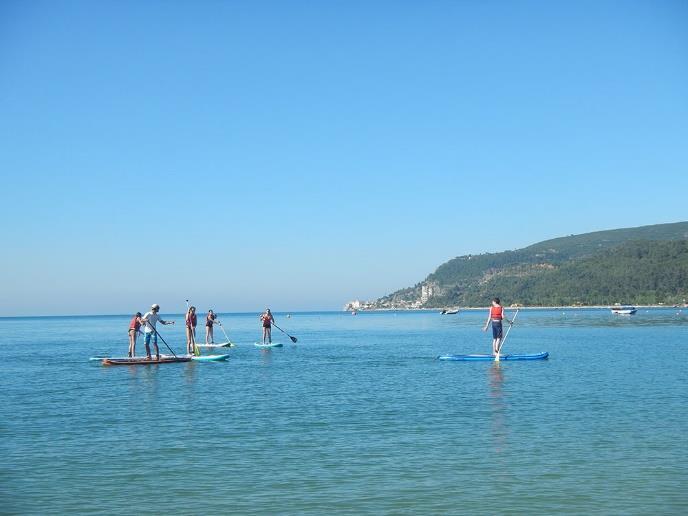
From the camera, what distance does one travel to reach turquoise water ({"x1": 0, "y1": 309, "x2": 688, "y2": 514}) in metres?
12.1

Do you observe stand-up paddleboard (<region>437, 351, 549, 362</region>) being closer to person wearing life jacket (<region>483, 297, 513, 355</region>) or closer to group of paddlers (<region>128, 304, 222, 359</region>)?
person wearing life jacket (<region>483, 297, 513, 355</region>)

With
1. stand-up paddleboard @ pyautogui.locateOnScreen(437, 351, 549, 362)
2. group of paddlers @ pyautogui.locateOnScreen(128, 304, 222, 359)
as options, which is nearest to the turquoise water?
group of paddlers @ pyautogui.locateOnScreen(128, 304, 222, 359)

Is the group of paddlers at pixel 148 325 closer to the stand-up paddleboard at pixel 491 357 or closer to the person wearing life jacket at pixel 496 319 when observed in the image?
the stand-up paddleboard at pixel 491 357

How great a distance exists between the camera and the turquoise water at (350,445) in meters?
12.1

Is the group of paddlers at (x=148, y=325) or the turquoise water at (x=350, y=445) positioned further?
the group of paddlers at (x=148, y=325)

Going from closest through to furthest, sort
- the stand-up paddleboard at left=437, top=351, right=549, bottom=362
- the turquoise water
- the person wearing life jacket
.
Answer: the turquoise water
the person wearing life jacket
the stand-up paddleboard at left=437, top=351, right=549, bottom=362

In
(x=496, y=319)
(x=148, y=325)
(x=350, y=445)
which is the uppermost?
(x=148, y=325)

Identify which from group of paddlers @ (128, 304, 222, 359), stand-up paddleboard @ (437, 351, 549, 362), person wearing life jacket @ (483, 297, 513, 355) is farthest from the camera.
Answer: stand-up paddleboard @ (437, 351, 549, 362)

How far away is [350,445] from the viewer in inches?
624

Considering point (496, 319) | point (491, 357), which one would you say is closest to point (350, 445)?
point (496, 319)

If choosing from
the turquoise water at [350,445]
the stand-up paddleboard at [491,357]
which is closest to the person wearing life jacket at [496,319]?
the stand-up paddleboard at [491,357]

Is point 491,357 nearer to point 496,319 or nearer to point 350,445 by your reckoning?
point 496,319

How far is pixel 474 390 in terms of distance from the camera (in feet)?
82.1

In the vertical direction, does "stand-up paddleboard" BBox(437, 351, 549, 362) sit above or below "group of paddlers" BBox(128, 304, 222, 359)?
below
